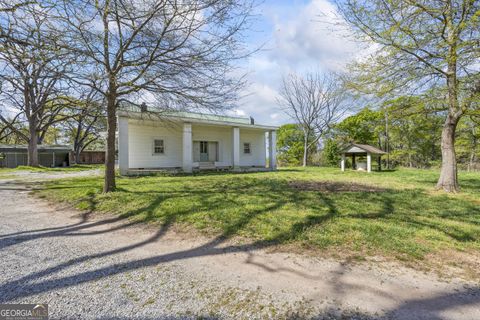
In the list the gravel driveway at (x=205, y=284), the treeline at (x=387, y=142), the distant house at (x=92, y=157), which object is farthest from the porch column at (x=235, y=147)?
the distant house at (x=92, y=157)

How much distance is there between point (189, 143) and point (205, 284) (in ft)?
37.5

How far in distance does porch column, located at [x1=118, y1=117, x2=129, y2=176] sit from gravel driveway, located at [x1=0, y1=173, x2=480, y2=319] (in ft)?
27.2

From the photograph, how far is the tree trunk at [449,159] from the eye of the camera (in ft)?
24.7

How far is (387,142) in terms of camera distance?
26125 millimetres

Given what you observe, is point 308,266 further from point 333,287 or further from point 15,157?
point 15,157

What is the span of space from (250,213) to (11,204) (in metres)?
6.26

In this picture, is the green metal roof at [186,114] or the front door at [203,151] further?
the front door at [203,151]

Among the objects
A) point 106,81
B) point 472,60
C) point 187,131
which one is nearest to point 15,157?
point 187,131

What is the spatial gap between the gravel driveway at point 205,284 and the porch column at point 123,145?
830cm

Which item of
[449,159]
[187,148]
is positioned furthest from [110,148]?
[449,159]

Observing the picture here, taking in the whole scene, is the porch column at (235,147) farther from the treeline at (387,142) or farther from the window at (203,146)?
the treeline at (387,142)

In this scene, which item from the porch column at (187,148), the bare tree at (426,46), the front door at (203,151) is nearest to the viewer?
the bare tree at (426,46)

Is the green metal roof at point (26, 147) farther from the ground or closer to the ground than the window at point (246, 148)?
farther from the ground

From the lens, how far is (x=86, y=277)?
246cm
